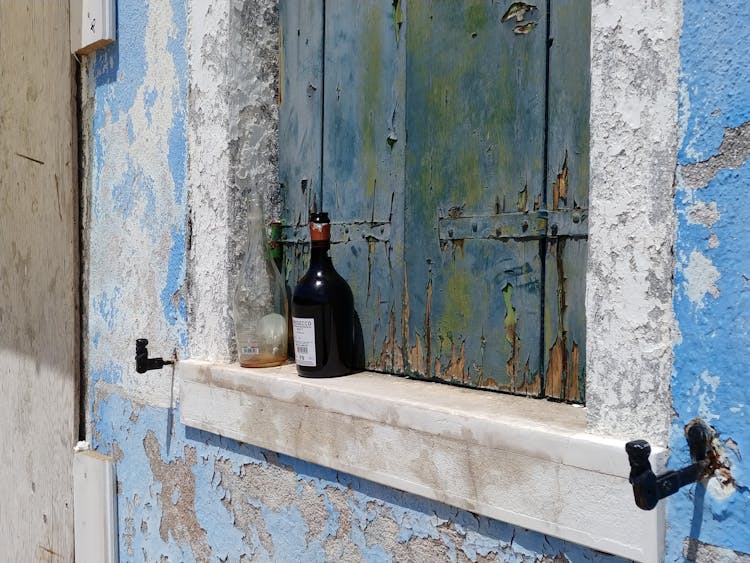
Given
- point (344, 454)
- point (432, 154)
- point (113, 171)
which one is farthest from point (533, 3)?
point (113, 171)

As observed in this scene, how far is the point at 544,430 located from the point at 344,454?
46 centimetres

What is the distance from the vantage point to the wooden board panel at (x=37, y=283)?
93.7 inches

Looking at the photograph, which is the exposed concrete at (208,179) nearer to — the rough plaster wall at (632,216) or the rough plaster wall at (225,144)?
the rough plaster wall at (225,144)

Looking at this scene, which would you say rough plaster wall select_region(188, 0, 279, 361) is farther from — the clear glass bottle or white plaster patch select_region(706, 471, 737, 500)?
white plaster patch select_region(706, 471, 737, 500)

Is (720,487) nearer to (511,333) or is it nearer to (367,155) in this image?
(511,333)

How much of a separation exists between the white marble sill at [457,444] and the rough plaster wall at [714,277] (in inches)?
2.4

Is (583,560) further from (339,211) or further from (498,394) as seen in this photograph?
(339,211)

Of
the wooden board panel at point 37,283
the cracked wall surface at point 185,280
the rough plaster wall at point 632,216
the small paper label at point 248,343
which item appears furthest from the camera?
the wooden board panel at point 37,283

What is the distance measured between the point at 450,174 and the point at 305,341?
1.52 feet

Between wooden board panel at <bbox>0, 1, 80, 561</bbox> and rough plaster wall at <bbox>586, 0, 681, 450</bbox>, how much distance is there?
1.77 m

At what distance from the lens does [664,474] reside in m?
0.94

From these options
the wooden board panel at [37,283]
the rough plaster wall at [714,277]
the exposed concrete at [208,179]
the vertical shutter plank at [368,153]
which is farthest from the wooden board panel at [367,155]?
the wooden board panel at [37,283]

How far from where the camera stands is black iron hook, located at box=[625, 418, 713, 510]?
902 millimetres

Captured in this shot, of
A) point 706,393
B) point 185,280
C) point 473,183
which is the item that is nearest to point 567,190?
point 473,183
